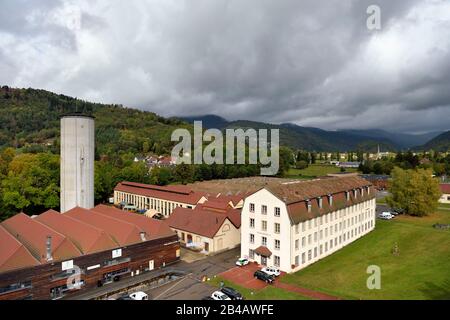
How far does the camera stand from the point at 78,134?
55.0 metres

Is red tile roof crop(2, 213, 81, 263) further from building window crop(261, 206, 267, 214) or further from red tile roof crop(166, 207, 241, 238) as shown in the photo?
building window crop(261, 206, 267, 214)

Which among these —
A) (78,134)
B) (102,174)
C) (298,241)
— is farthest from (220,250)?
(102,174)

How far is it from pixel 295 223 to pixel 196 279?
12.7 metres

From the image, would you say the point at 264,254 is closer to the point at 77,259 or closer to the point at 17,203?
the point at 77,259

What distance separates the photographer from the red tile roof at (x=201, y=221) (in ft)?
142

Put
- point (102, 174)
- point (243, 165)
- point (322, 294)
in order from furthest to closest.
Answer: point (243, 165), point (102, 174), point (322, 294)

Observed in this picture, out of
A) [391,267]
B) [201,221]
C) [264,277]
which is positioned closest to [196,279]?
[264,277]

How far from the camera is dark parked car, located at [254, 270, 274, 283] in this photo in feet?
104

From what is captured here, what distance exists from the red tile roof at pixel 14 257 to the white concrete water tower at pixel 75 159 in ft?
88.0

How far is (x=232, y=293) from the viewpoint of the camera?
27750 millimetres

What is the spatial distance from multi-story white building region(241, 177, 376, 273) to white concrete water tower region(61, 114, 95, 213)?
33658 mm

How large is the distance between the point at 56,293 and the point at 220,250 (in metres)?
21.0

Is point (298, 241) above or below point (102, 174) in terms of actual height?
below

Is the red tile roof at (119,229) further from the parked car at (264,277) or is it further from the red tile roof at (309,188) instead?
Result: the red tile roof at (309,188)
